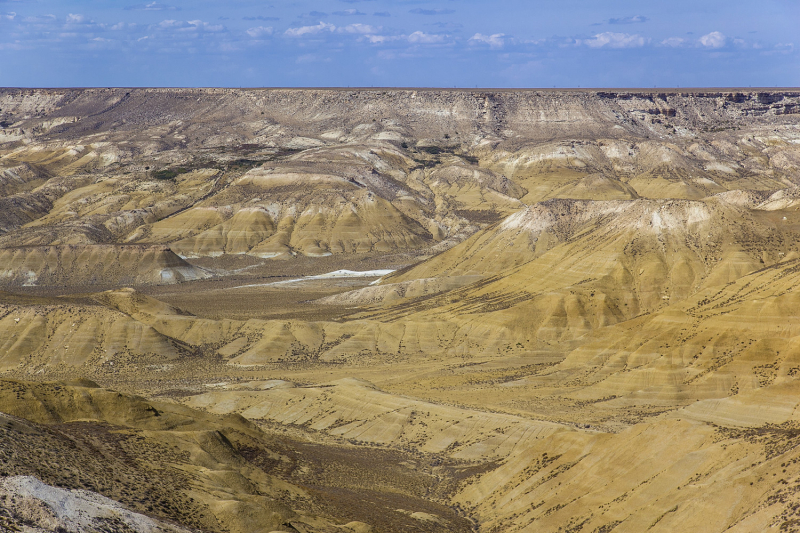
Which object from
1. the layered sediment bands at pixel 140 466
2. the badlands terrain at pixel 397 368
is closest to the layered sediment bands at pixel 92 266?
the badlands terrain at pixel 397 368

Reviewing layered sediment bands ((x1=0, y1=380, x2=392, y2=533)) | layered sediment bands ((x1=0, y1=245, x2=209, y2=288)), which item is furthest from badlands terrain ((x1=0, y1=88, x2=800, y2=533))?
layered sediment bands ((x1=0, y1=245, x2=209, y2=288))

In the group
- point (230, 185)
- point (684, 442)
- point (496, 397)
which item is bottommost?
point (496, 397)

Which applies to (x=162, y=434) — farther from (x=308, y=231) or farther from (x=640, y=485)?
(x=308, y=231)

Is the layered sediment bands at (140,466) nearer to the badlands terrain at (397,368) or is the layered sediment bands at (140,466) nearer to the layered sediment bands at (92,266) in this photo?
the badlands terrain at (397,368)

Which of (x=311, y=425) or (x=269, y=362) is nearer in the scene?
(x=311, y=425)

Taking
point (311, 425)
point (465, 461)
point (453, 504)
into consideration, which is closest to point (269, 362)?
point (311, 425)

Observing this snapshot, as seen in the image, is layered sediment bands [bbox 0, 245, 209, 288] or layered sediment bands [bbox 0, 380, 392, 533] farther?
layered sediment bands [bbox 0, 245, 209, 288]

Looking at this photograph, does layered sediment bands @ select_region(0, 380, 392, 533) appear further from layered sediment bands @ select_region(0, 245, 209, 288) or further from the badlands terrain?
layered sediment bands @ select_region(0, 245, 209, 288)

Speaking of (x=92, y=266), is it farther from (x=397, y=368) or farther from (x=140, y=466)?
(x=140, y=466)
